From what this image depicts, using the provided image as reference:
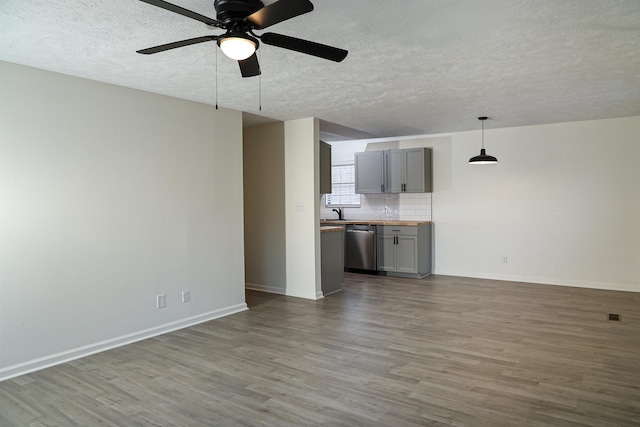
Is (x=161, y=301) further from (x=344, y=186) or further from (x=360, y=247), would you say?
(x=344, y=186)

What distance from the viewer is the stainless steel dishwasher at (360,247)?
7.41m

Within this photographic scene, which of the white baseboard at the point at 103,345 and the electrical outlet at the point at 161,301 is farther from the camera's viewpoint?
the electrical outlet at the point at 161,301

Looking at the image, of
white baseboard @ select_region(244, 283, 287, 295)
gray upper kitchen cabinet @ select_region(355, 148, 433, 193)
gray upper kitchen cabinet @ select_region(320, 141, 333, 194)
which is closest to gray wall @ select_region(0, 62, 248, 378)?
white baseboard @ select_region(244, 283, 287, 295)

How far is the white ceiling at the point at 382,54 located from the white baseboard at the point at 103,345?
2.26 m

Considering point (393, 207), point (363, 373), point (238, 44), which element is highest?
point (238, 44)

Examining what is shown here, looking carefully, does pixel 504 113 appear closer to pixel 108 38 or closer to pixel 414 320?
pixel 414 320

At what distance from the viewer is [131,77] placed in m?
3.71

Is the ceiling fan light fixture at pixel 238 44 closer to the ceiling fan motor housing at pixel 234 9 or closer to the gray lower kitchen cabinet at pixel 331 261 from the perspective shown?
the ceiling fan motor housing at pixel 234 9

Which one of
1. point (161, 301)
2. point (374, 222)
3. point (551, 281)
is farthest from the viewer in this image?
point (374, 222)

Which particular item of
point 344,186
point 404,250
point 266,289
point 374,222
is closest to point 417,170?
point 374,222

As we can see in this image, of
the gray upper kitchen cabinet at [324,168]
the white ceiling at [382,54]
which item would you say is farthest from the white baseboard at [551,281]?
the gray upper kitchen cabinet at [324,168]

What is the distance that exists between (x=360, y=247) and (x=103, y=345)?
4.53 meters

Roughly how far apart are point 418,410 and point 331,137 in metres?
5.65

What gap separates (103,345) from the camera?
3828mm
